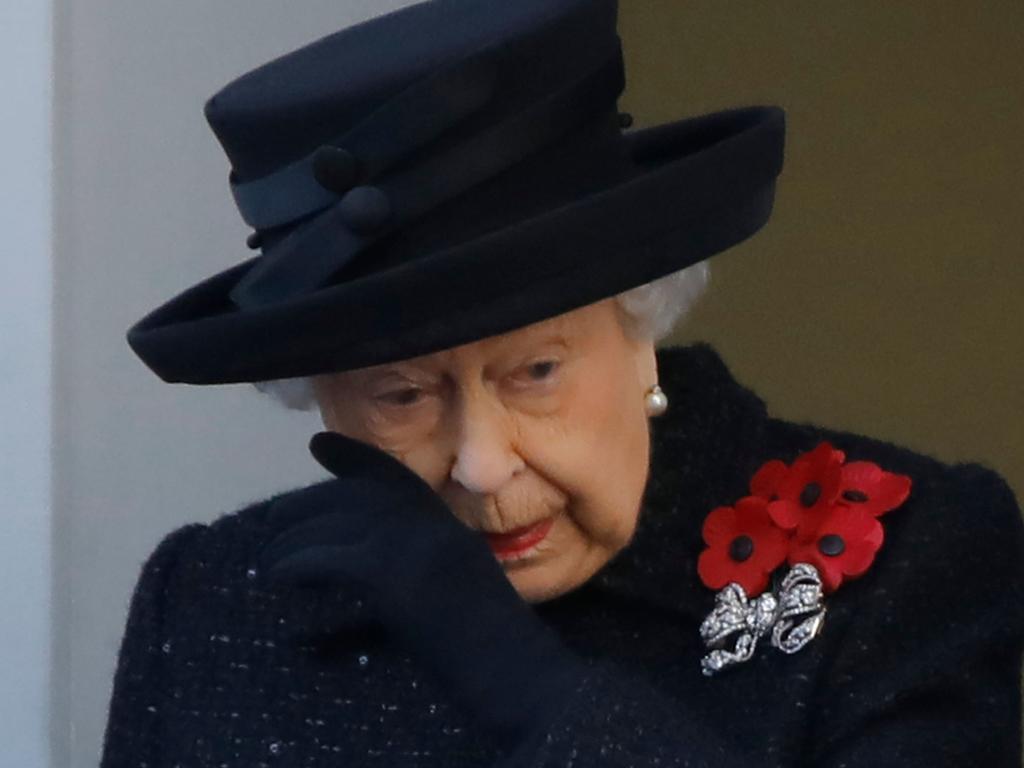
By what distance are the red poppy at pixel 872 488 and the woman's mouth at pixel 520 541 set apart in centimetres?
20

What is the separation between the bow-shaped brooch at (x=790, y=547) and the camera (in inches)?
39.1

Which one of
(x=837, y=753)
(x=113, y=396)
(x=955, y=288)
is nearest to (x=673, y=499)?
(x=837, y=753)

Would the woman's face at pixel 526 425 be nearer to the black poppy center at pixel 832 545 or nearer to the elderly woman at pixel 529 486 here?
the elderly woman at pixel 529 486

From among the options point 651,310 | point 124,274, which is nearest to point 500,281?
point 651,310

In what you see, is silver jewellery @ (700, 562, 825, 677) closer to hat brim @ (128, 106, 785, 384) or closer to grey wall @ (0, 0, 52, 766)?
hat brim @ (128, 106, 785, 384)

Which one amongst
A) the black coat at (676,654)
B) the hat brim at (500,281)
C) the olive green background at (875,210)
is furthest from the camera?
the olive green background at (875,210)

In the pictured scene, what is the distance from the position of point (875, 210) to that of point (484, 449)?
104 centimetres

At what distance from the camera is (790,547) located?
102cm

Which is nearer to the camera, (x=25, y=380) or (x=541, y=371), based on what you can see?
(x=541, y=371)

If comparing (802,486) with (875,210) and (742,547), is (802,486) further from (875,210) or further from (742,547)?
(875,210)

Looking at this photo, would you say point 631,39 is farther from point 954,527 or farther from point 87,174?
point 954,527

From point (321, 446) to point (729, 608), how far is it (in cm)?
29

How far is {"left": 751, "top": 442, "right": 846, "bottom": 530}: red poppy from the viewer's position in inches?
40.3

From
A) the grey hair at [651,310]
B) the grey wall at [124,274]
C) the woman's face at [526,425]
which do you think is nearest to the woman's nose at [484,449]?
the woman's face at [526,425]
